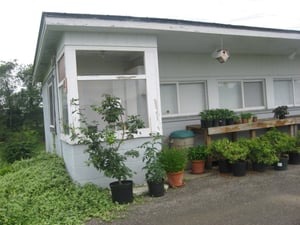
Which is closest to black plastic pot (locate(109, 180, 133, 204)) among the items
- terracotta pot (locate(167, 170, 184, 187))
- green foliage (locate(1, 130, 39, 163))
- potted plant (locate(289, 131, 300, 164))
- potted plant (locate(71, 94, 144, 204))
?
potted plant (locate(71, 94, 144, 204))

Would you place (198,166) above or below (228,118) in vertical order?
below

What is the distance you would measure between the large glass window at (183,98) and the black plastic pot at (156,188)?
279cm

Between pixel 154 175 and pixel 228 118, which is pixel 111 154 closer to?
pixel 154 175

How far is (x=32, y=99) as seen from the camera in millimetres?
21766

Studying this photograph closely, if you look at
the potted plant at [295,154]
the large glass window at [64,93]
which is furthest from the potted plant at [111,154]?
the potted plant at [295,154]

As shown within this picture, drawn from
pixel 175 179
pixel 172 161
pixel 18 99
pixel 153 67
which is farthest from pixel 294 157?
pixel 18 99

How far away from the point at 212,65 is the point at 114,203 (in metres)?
4.79

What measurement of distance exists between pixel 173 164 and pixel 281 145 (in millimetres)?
2581

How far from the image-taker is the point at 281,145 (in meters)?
6.23

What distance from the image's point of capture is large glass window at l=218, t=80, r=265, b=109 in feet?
26.6

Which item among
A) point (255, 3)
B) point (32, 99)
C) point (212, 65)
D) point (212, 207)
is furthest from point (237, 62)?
point (32, 99)

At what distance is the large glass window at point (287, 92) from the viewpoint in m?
8.94

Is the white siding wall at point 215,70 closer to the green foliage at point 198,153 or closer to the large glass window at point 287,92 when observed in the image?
A: the large glass window at point 287,92

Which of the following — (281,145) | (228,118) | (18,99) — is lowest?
(281,145)
